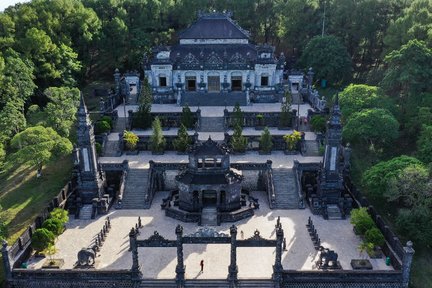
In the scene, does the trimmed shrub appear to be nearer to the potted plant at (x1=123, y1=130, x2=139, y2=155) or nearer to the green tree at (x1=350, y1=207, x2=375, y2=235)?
the potted plant at (x1=123, y1=130, x2=139, y2=155)

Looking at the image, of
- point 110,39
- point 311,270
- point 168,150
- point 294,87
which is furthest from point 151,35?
point 311,270

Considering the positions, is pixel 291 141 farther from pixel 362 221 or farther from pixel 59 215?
pixel 59 215

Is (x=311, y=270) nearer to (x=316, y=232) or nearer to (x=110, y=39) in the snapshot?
(x=316, y=232)

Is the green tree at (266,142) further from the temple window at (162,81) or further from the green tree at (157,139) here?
the temple window at (162,81)

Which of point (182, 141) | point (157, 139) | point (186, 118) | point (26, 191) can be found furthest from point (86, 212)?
point (186, 118)

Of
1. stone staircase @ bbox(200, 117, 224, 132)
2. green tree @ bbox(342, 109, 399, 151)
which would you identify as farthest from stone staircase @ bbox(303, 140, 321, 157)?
stone staircase @ bbox(200, 117, 224, 132)

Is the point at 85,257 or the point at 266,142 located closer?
the point at 85,257
